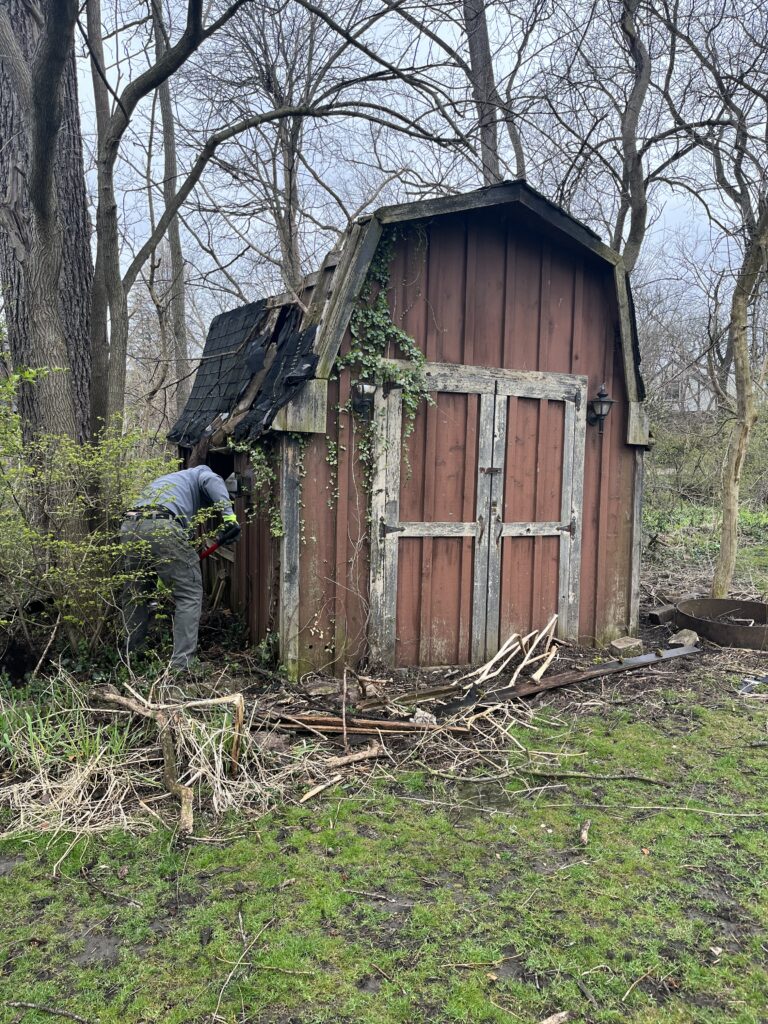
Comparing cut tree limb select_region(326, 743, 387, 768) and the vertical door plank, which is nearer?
cut tree limb select_region(326, 743, 387, 768)

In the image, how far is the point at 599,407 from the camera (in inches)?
267

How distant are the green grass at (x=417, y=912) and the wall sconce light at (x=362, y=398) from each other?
9.47 feet

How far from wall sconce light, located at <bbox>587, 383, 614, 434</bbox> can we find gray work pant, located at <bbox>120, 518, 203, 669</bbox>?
4.02m

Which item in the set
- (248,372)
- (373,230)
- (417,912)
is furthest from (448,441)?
(417,912)

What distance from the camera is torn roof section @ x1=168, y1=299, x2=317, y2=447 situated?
5.70 m

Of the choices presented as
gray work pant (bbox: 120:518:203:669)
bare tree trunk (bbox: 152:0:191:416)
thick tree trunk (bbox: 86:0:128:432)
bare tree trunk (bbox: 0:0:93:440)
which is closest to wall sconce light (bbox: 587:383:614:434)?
gray work pant (bbox: 120:518:203:669)

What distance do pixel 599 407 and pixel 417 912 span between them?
5030 millimetres

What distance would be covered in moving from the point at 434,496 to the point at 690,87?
7.83 metres

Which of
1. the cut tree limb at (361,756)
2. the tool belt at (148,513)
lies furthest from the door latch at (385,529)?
the cut tree limb at (361,756)

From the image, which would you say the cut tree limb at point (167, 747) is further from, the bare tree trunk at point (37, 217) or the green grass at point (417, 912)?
the bare tree trunk at point (37, 217)

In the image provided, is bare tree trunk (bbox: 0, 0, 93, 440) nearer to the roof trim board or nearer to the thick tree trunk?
the thick tree trunk

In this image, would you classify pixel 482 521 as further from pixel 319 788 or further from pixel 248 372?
pixel 319 788

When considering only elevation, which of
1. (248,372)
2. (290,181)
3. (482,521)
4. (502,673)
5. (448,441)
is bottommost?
(502,673)

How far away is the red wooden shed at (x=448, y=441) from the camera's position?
563 centimetres
